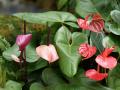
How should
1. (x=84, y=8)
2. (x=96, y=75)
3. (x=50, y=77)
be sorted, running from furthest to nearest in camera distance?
(x=84, y=8), (x=50, y=77), (x=96, y=75)

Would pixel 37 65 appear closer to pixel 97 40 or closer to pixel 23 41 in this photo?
pixel 23 41

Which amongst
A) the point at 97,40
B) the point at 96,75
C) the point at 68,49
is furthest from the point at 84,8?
the point at 96,75

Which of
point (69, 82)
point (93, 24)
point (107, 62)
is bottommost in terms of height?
point (69, 82)

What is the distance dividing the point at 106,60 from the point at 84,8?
417mm

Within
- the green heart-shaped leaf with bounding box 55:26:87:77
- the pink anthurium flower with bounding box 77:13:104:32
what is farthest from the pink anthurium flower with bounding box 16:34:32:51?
the pink anthurium flower with bounding box 77:13:104:32

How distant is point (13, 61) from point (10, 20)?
706 millimetres

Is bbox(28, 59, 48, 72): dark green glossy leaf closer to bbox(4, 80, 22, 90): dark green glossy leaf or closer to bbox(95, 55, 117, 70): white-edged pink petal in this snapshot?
bbox(4, 80, 22, 90): dark green glossy leaf

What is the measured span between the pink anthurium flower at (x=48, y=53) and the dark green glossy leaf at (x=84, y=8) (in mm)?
346

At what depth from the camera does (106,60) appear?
1.37m

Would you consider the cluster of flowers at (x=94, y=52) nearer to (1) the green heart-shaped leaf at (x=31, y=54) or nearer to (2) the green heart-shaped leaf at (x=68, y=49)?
(2) the green heart-shaped leaf at (x=68, y=49)

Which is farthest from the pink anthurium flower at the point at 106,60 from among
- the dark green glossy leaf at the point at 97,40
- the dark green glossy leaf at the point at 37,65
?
the dark green glossy leaf at the point at 37,65

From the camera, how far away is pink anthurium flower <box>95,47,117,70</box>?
4.44ft

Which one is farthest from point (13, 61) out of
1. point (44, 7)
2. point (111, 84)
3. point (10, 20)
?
point (44, 7)

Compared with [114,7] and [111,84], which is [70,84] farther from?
[114,7]
